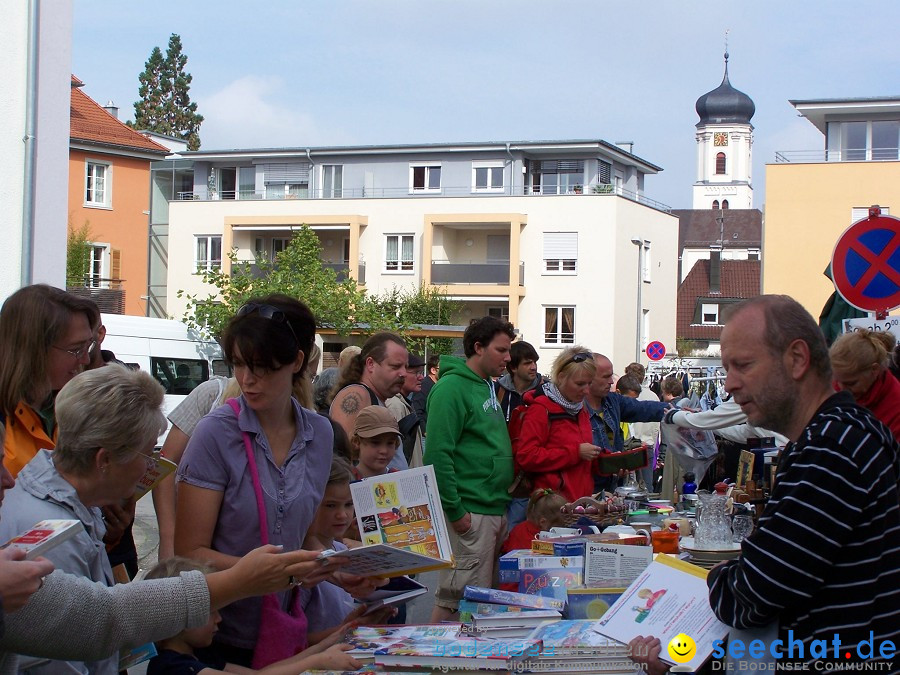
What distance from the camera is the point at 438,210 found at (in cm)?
4497

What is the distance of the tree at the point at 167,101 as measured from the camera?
70062 millimetres

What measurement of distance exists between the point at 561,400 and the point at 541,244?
3740 centimetres

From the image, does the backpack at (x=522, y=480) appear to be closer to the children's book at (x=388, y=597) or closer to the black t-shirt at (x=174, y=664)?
the children's book at (x=388, y=597)

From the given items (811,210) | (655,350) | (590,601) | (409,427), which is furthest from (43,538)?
(811,210)

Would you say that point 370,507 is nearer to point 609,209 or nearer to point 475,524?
point 475,524

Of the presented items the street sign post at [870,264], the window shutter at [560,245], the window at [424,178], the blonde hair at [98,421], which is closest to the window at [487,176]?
the window at [424,178]

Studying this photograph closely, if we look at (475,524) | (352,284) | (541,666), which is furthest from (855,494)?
(352,284)

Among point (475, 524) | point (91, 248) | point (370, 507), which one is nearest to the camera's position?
point (370, 507)

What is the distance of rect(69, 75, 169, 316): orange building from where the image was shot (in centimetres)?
3938

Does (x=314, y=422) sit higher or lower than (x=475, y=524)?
higher

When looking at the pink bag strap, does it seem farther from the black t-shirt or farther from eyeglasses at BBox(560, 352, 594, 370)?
eyeglasses at BBox(560, 352, 594, 370)

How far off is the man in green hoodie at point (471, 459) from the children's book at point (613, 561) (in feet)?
6.19

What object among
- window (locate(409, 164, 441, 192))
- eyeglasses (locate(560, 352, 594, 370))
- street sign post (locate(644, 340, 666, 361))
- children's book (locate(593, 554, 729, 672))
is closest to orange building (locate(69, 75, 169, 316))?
window (locate(409, 164, 441, 192))

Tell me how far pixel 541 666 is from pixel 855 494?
50.9 inches
